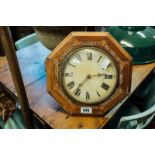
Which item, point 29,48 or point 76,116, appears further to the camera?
point 29,48

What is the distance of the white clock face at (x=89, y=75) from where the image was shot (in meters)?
1.00

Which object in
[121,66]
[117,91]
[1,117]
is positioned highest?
[121,66]

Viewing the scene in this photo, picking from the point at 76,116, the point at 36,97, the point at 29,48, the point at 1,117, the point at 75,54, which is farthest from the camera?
the point at 29,48

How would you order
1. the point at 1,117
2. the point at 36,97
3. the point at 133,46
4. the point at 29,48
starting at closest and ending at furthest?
the point at 36,97, the point at 133,46, the point at 1,117, the point at 29,48

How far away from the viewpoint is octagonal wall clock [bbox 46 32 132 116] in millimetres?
977

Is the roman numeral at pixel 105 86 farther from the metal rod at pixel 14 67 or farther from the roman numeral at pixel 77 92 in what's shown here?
the metal rod at pixel 14 67

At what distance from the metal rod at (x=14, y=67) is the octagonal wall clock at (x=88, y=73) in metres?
0.13

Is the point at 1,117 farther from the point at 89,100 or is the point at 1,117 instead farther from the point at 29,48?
the point at 89,100

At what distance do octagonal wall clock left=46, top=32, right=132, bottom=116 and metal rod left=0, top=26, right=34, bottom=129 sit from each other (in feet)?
0.43

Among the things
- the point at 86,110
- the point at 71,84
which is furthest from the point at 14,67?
the point at 86,110

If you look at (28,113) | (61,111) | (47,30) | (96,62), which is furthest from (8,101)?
(96,62)

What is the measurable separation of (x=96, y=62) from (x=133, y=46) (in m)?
0.48

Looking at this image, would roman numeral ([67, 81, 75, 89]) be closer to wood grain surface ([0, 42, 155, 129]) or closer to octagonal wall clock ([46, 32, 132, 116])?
octagonal wall clock ([46, 32, 132, 116])

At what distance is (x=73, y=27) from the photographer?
1.06 meters
